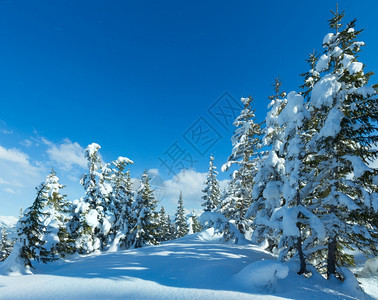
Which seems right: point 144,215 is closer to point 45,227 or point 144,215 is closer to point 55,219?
point 55,219

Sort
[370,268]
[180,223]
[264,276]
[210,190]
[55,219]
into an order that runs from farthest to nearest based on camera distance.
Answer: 1. [180,223]
2. [210,190]
3. [55,219]
4. [370,268]
5. [264,276]

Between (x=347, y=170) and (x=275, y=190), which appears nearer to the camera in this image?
(x=347, y=170)

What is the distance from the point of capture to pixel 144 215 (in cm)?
2181

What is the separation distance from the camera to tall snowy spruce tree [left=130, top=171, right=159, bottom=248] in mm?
21625

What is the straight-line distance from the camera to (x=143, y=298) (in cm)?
495

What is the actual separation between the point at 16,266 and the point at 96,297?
8192mm

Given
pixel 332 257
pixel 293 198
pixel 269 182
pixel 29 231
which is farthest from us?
pixel 29 231

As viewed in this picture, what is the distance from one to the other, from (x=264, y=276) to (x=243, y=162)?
10.8 m

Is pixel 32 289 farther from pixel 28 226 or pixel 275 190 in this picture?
pixel 275 190

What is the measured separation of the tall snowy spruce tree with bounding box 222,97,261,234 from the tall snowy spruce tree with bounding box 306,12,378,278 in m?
7.78

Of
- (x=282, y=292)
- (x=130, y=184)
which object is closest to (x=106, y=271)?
(x=282, y=292)

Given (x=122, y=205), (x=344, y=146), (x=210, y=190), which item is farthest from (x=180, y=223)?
(x=344, y=146)

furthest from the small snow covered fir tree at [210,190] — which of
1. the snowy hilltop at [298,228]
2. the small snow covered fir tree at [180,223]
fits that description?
the snowy hilltop at [298,228]

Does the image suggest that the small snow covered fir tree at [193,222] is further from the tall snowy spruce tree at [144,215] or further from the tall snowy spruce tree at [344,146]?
the tall snowy spruce tree at [344,146]
